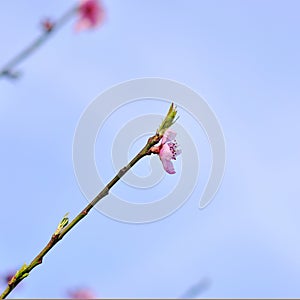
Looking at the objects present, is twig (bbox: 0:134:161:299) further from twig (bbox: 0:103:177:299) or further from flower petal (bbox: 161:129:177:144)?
flower petal (bbox: 161:129:177:144)

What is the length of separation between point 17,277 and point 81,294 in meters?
1.55

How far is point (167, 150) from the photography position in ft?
9.09

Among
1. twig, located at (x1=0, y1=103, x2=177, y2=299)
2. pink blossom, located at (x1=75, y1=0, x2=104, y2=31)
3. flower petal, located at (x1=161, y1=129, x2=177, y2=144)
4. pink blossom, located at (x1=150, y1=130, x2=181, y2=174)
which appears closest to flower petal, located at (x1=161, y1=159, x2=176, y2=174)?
pink blossom, located at (x1=150, y1=130, x2=181, y2=174)

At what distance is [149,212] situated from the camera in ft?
11.0

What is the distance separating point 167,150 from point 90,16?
2.90 m

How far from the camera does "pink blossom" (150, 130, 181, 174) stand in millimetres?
2730

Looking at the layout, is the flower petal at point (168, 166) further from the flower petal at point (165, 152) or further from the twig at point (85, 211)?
the twig at point (85, 211)

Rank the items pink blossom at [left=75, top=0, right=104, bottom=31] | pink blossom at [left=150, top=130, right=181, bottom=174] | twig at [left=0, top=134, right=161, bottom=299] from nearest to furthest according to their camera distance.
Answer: twig at [left=0, top=134, right=161, bottom=299]
pink blossom at [left=150, top=130, right=181, bottom=174]
pink blossom at [left=75, top=0, right=104, bottom=31]

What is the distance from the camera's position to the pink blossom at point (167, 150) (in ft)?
8.96

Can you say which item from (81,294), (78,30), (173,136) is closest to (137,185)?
(173,136)

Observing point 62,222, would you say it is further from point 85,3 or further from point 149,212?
point 85,3

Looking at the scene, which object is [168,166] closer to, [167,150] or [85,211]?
[167,150]

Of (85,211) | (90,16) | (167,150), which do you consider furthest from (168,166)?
(90,16)

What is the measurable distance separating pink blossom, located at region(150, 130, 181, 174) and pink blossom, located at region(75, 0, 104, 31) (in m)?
2.63
